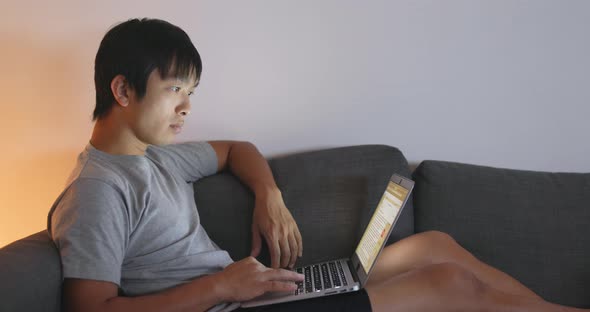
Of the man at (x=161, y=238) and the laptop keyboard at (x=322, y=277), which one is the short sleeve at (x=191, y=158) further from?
the laptop keyboard at (x=322, y=277)

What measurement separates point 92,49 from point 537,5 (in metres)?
1.32

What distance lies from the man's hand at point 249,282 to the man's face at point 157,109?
0.34 m

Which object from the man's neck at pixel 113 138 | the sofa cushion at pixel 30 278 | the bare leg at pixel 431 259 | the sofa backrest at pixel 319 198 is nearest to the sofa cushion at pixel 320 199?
the sofa backrest at pixel 319 198

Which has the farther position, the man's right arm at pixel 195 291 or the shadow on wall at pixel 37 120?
the shadow on wall at pixel 37 120

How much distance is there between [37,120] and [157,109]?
64 centimetres

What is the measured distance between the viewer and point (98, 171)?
965mm

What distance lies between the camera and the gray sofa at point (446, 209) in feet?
4.03

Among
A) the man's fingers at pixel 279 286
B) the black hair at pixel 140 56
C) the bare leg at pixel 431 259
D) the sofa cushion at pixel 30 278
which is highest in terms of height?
the black hair at pixel 140 56

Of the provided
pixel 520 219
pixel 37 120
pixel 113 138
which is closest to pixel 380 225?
pixel 520 219

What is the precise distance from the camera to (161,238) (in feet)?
3.36

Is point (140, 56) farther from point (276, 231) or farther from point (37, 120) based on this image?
point (37, 120)

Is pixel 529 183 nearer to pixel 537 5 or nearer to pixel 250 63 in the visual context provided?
pixel 537 5

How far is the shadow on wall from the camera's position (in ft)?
4.57

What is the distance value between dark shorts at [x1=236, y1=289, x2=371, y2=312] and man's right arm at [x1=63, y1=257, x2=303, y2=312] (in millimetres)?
33
